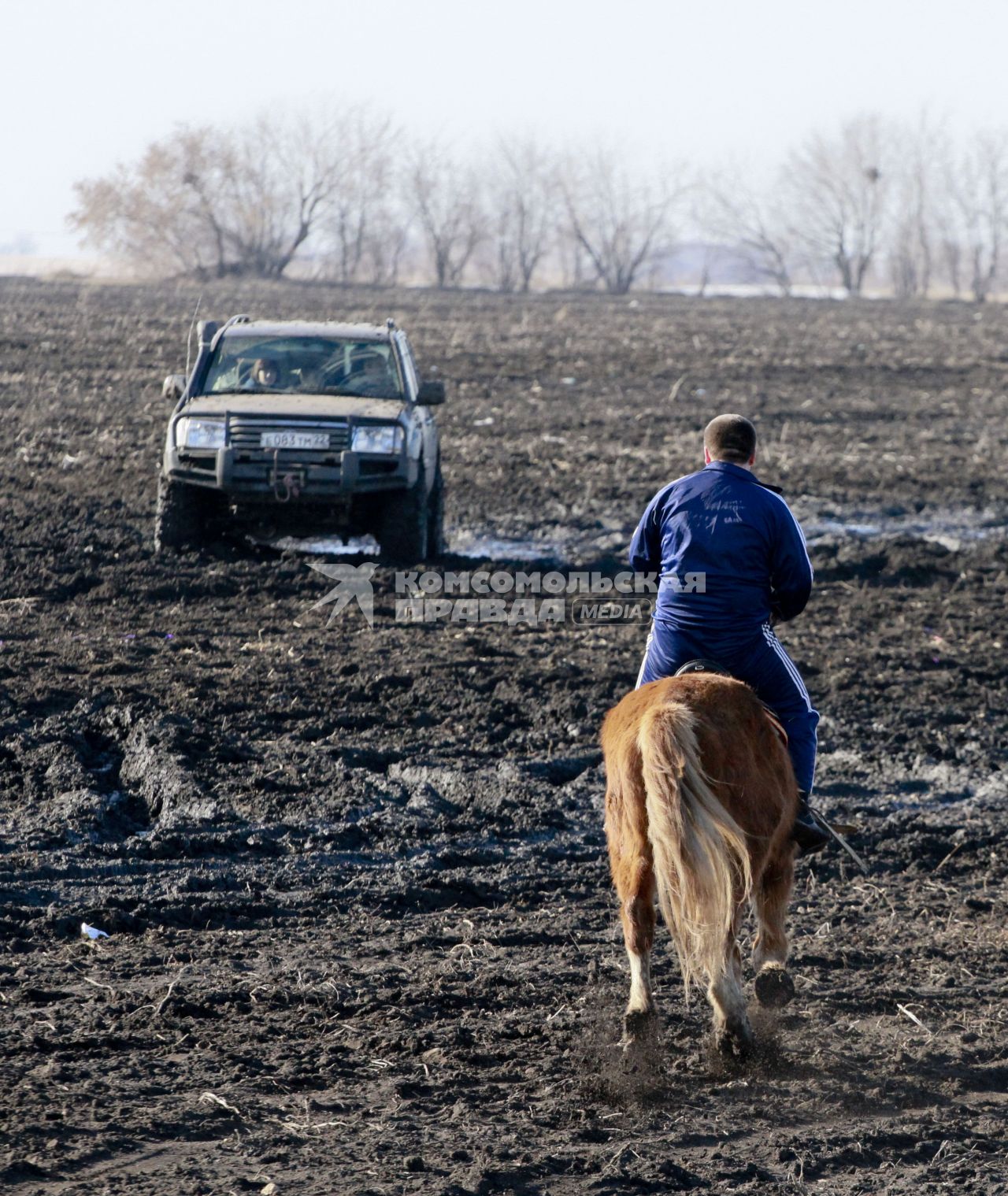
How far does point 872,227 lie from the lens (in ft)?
313

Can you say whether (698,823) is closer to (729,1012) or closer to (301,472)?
(729,1012)

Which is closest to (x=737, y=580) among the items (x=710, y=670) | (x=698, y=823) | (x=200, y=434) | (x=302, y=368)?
(x=710, y=670)

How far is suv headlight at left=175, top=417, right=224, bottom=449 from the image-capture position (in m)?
12.0

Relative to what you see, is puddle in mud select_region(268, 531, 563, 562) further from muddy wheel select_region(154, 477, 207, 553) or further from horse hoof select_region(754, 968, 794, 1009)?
horse hoof select_region(754, 968, 794, 1009)

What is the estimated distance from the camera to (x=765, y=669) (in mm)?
5215

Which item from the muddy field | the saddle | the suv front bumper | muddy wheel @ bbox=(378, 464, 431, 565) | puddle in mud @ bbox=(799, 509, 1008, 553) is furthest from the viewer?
puddle in mud @ bbox=(799, 509, 1008, 553)

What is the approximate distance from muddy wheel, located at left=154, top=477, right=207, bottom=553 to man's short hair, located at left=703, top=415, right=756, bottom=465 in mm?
7724

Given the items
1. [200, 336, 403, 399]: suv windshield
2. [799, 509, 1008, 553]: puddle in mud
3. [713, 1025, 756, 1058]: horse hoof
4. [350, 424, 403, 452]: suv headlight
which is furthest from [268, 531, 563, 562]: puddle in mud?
[713, 1025, 756, 1058]: horse hoof

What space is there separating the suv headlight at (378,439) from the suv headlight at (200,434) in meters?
1.08

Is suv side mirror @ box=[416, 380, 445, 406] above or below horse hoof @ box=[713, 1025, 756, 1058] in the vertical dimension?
above

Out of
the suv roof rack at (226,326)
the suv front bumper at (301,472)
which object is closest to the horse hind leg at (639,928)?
the suv front bumper at (301,472)

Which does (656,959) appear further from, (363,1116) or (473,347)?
(473,347)

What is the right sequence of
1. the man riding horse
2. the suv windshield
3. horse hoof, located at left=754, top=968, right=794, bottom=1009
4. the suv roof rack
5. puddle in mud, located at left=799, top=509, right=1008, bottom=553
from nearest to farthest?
horse hoof, located at left=754, top=968, right=794, bottom=1009
the man riding horse
the suv windshield
the suv roof rack
puddle in mud, located at left=799, top=509, right=1008, bottom=553

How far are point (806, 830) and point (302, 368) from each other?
873 centimetres
